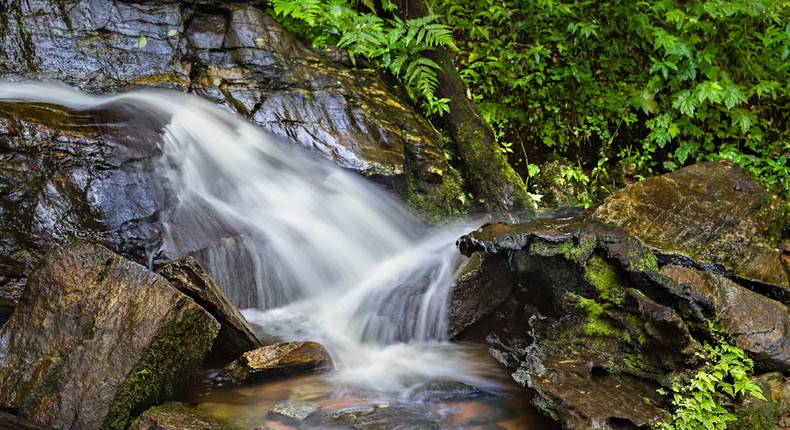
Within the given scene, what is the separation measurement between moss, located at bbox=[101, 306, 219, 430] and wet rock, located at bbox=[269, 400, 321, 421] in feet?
2.05

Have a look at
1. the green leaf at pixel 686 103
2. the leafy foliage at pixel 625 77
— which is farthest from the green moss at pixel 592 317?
the green leaf at pixel 686 103

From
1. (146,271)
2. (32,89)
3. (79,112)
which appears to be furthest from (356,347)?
(32,89)

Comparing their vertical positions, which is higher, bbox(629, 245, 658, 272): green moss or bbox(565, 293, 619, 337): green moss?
bbox(629, 245, 658, 272): green moss

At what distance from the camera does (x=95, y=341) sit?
11.3 feet

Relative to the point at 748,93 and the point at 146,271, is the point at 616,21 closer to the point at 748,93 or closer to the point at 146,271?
the point at 748,93

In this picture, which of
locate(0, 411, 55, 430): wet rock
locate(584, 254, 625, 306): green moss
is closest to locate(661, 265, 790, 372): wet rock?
locate(584, 254, 625, 306): green moss

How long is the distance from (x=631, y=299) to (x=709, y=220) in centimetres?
183

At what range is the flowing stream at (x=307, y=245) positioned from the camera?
15.3 ft

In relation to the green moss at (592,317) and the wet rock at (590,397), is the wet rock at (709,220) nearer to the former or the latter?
the green moss at (592,317)

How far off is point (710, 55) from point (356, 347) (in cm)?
586

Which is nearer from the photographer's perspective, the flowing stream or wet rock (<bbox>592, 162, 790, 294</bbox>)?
the flowing stream

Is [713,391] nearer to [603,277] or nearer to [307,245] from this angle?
[603,277]

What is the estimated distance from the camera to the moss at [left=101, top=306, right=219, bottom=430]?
3344 millimetres

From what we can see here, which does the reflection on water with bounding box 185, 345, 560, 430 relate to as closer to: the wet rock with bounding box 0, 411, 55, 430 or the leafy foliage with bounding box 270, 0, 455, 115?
the wet rock with bounding box 0, 411, 55, 430
